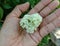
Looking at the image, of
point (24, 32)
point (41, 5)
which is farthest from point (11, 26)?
point (41, 5)

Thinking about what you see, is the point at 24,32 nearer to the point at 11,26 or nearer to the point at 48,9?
the point at 11,26

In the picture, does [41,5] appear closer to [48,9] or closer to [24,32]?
[48,9]

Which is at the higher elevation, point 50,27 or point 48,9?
→ point 48,9

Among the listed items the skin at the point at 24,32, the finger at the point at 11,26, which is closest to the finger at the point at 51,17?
the skin at the point at 24,32

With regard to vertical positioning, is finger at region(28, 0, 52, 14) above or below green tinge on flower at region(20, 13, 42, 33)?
above

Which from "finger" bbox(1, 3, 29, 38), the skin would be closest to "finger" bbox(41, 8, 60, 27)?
the skin

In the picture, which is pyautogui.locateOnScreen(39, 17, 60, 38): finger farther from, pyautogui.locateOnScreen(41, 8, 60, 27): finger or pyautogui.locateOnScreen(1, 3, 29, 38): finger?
pyautogui.locateOnScreen(1, 3, 29, 38): finger

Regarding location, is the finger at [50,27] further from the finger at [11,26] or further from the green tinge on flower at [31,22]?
the finger at [11,26]

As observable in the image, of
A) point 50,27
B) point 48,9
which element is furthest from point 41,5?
point 50,27

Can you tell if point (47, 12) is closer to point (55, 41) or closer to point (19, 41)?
point (19, 41)
